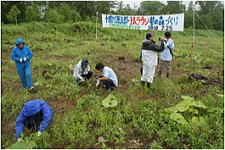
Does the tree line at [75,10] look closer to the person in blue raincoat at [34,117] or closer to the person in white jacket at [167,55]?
the person in white jacket at [167,55]

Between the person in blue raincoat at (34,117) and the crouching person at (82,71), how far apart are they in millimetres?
2061

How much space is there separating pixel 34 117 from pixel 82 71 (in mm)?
2298

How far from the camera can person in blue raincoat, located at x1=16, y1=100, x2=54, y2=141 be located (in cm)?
361

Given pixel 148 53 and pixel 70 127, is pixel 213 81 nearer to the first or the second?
pixel 148 53

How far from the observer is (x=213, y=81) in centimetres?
602

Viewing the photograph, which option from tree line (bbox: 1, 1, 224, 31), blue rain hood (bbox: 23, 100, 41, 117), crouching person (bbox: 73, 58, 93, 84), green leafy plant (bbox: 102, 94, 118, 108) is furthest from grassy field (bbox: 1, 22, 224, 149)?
tree line (bbox: 1, 1, 224, 31)

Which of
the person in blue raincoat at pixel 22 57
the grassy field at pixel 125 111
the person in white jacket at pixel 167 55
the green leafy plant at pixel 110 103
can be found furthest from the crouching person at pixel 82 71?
the person in white jacket at pixel 167 55

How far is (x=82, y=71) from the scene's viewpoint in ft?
19.4

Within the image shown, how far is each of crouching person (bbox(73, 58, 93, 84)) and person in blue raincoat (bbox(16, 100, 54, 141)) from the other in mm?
2061

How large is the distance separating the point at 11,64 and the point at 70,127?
19.0 feet

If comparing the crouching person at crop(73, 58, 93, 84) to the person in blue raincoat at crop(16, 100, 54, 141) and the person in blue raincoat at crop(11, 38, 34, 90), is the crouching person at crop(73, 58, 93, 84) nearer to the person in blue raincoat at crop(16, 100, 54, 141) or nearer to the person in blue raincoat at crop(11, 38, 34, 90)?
the person in blue raincoat at crop(11, 38, 34, 90)

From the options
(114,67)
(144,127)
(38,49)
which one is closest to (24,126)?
(144,127)

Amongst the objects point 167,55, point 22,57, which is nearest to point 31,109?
point 22,57

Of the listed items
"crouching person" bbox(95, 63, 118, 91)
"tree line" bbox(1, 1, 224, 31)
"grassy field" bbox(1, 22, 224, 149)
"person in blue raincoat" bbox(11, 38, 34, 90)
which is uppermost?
"tree line" bbox(1, 1, 224, 31)
